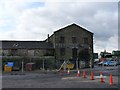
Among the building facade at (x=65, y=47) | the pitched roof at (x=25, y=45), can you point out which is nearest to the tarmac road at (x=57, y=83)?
the building facade at (x=65, y=47)

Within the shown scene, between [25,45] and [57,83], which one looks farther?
[25,45]

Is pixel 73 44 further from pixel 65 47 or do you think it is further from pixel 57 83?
pixel 57 83

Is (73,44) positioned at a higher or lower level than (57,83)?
higher

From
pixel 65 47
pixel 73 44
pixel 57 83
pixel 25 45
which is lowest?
pixel 57 83

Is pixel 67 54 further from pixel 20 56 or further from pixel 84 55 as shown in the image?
pixel 20 56

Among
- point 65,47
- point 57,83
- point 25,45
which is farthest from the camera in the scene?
point 25,45

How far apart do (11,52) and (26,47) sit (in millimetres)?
3814

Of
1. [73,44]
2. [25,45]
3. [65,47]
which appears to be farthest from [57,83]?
[25,45]

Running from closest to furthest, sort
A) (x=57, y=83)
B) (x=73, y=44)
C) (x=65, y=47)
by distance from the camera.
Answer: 1. (x=57, y=83)
2. (x=65, y=47)
3. (x=73, y=44)

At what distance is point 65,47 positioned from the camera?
70.4 m

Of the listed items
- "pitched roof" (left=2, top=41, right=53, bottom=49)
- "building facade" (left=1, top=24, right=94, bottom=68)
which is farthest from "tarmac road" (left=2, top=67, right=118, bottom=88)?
"pitched roof" (left=2, top=41, right=53, bottom=49)

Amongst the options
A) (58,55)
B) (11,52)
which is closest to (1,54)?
(11,52)

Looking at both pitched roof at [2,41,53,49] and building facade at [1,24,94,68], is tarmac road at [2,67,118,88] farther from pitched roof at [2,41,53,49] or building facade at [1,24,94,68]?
pitched roof at [2,41,53,49]

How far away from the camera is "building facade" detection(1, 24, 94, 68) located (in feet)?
229
